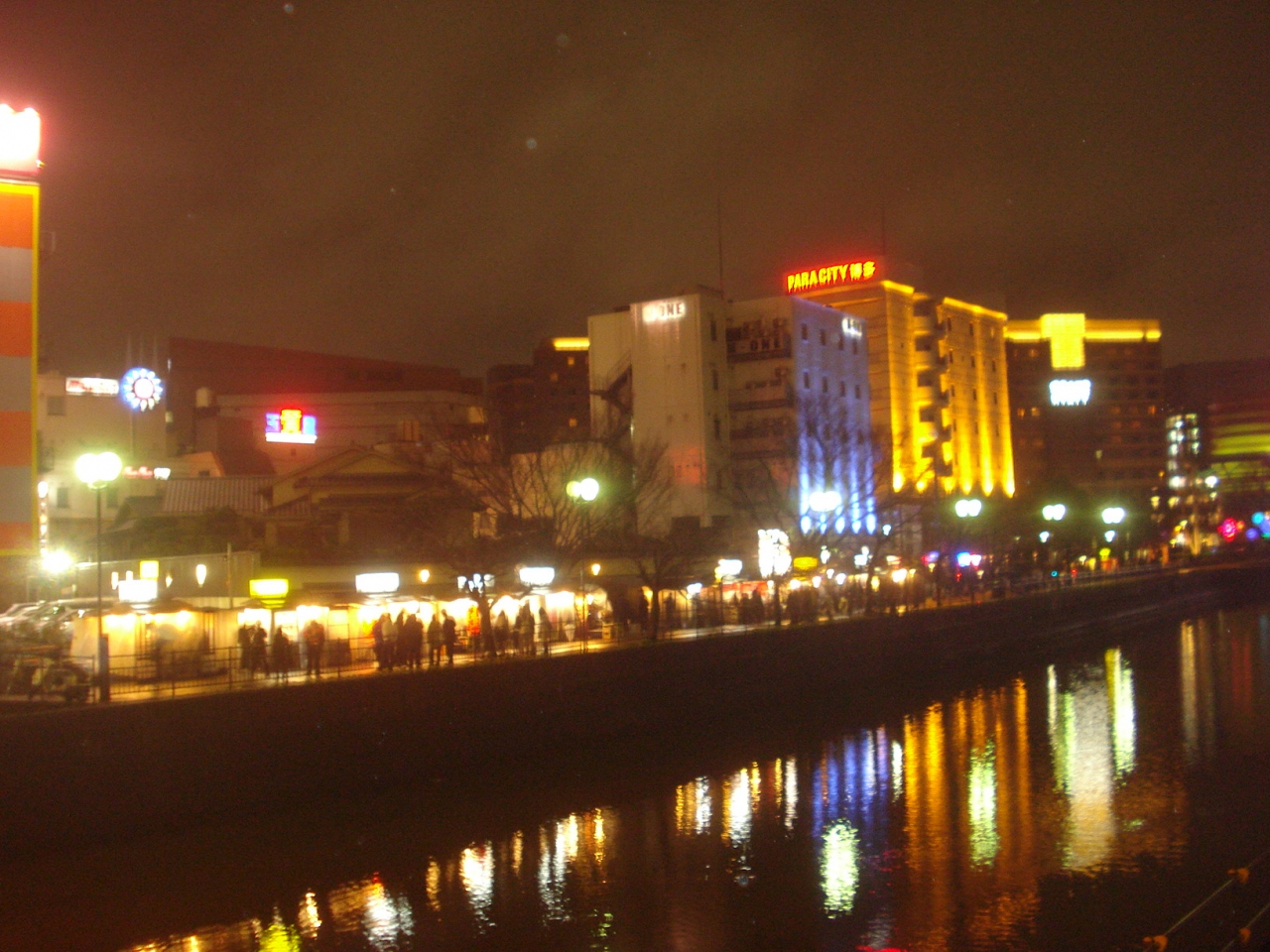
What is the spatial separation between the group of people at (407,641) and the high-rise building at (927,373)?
46.9m

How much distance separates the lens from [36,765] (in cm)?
2016

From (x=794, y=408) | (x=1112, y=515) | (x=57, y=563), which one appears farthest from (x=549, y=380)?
(x=57, y=563)

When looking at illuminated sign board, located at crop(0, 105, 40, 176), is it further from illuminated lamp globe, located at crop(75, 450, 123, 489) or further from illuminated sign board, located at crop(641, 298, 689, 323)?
illuminated sign board, located at crop(641, 298, 689, 323)

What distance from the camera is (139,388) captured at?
6788cm

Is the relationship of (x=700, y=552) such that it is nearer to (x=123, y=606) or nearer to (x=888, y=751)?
(x=888, y=751)

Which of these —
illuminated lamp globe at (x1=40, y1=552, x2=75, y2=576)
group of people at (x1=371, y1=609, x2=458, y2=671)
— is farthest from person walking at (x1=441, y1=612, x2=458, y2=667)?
illuminated lamp globe at (x1=40, y1=552, x2=75, y2=576)

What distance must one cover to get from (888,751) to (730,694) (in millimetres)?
5527

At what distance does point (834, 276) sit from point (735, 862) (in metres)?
68.5

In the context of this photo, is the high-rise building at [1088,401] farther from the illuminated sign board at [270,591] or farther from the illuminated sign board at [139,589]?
the illuminated sign board at [270,591]

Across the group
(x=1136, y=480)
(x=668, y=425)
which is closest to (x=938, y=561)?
(x=668, y=425)

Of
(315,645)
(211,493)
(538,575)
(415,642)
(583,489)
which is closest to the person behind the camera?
(315,645)

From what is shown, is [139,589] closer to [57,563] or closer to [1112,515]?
[57,563]

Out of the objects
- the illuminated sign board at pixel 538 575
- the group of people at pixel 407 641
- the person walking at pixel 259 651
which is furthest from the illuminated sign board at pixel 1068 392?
the person walking at pixel 259 651

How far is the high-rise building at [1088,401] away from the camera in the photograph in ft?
436
